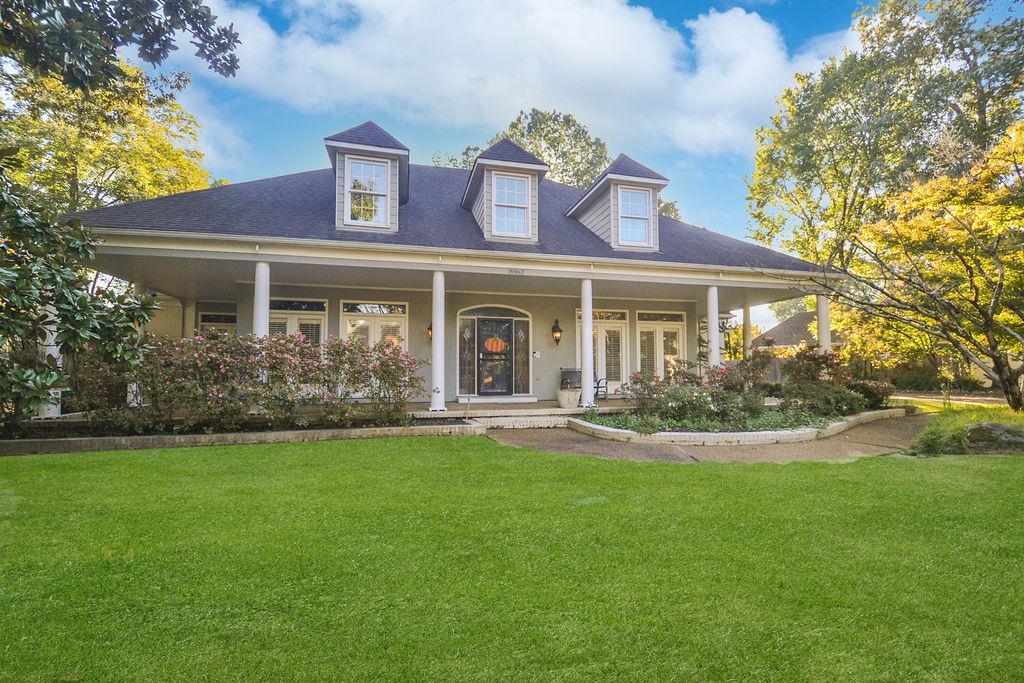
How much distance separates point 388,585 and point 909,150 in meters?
22.0

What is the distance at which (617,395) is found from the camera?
13086mm

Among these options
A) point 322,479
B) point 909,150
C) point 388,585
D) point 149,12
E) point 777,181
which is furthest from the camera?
point 777,181

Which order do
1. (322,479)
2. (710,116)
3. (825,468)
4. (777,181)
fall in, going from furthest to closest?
(777,181) → (710,116) → (825,468) → (322,479)

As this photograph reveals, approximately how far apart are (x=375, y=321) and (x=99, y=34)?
7.10 metres

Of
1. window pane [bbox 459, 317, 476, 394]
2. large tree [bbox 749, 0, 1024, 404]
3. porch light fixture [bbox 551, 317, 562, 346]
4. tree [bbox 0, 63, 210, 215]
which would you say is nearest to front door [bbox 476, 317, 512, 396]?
window pane [bbox 459, 317, 476, 394]

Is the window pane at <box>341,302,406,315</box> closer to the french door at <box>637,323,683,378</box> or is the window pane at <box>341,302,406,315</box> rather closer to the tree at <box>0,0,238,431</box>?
the tree at <box>0,0,238,431</box>

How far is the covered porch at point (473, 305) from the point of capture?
927 cm

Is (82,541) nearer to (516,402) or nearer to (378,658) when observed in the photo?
(378,658)

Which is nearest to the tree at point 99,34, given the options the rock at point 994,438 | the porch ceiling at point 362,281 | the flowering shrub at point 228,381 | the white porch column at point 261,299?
the porch ceiling at point 362,281

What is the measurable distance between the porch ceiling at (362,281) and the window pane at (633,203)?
181 cm

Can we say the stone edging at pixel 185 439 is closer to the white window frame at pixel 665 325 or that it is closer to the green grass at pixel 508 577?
the green grass at pixel 508 577

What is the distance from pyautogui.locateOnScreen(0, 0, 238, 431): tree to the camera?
4.51 metres

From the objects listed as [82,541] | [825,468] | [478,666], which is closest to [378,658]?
[478,666]

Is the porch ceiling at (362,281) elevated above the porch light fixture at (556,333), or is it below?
above
